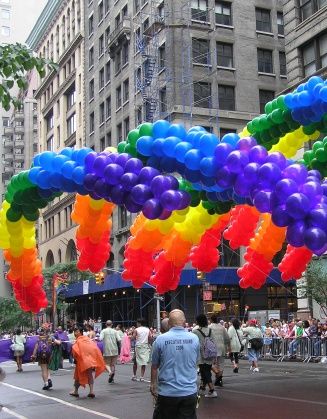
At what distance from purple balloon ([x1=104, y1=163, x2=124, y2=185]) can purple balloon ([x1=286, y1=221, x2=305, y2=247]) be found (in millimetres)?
3477

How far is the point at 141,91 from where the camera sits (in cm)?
4159

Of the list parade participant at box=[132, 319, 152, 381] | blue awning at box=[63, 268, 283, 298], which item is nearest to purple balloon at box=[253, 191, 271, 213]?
parade participant at box=[132, 319, 152, 381]

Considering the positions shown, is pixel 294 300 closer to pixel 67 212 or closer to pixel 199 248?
pixel 67 212

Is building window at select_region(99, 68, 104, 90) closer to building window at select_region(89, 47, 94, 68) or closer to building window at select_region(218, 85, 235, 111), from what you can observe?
building window at select_region(89, 47, 94, 68)

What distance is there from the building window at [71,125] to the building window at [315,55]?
3319 centimetres

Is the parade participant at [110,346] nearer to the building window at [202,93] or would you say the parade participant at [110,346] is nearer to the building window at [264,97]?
the building window at [202,93]

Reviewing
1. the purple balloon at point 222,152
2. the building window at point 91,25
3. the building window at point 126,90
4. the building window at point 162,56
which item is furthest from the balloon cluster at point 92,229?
the building window at point 91,25

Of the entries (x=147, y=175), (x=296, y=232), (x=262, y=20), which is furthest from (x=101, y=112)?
(x=296, y=232)

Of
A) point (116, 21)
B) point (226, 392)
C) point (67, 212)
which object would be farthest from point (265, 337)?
point (67, 212)

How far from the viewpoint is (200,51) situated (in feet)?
133

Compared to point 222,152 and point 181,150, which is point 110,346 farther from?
point 222,152

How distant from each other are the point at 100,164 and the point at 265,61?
111ft

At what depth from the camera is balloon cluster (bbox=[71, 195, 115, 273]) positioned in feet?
46.1

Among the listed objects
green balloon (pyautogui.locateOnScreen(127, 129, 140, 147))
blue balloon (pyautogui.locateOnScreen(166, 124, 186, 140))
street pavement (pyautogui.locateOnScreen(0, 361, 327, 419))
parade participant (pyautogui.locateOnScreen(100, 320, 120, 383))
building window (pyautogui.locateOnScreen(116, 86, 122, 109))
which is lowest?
street pavement (pyautogui.locateOnScreen(0, 361, 327, 419))
